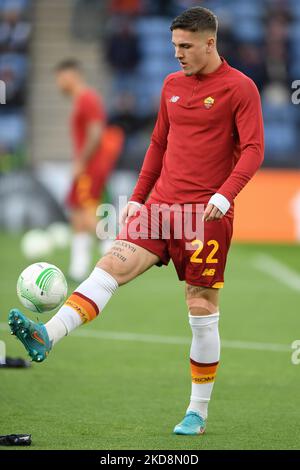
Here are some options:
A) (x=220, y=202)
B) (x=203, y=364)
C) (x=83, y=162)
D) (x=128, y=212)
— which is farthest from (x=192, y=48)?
(x=83, y=162)

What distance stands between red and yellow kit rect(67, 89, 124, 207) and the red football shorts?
7368mm

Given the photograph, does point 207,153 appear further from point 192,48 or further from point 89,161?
point 89,161

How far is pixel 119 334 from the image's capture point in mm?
9469

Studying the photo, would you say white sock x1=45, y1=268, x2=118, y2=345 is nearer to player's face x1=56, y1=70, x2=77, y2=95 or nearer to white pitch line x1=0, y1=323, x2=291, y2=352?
white pitch line x1=0, y1=323, x2=291, y2=352

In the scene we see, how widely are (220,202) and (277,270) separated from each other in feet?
30.6

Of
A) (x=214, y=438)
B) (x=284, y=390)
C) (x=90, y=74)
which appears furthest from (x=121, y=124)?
(x=214, y=438)

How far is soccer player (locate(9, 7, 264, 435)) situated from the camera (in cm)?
563

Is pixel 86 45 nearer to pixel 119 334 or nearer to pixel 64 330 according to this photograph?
pixel 119 334

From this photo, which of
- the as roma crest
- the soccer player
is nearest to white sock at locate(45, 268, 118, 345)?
the soccer player

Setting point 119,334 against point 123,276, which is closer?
point 123,276

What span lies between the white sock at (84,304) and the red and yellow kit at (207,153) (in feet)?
0.98

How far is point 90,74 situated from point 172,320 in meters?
11.3

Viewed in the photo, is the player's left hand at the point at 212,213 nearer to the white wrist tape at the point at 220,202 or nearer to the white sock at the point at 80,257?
the white wrist tape at the point at 220,202

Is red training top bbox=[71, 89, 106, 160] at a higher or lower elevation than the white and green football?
higher
